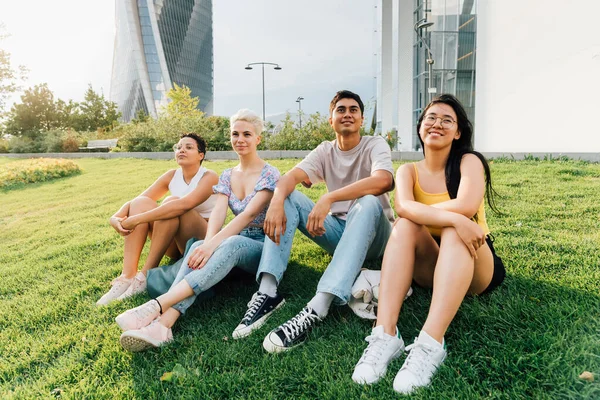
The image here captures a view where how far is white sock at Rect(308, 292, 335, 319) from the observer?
2.66 meters

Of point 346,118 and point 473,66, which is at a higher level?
point 473,66

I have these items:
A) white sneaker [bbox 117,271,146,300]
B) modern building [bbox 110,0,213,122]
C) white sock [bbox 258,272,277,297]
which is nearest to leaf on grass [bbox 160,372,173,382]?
white sock [bbox 258,272,277,297]

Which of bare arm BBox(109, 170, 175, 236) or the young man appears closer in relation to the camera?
the young man

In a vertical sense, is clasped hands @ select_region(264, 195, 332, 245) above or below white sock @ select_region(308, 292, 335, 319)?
above

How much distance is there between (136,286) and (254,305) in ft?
4.60

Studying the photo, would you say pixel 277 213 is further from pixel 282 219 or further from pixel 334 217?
pixel 334 217

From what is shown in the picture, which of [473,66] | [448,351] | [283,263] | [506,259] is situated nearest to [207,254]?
[283,263]

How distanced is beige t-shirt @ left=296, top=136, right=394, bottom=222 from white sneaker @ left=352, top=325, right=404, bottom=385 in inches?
51.3

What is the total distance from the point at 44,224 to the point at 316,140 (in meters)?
9.29

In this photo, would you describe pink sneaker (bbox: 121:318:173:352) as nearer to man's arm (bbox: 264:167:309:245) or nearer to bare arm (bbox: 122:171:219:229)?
man's arm (bbox: 264:167:309:245)

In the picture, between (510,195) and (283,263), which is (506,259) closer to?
(283,263)

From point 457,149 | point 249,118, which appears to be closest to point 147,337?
point 249,118

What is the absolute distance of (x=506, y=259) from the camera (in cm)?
352

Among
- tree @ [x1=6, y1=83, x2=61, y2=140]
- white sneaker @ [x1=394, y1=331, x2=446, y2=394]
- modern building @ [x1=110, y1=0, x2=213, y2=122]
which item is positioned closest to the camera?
white sneaker @ [x1=394, y1=331, x2=446, y2=394]
